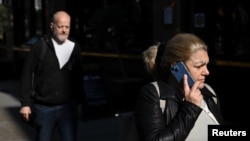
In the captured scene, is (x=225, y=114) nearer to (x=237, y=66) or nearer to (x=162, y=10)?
(x=237, y=66)

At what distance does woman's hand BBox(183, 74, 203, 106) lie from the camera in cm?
267

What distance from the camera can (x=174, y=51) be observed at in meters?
2.82

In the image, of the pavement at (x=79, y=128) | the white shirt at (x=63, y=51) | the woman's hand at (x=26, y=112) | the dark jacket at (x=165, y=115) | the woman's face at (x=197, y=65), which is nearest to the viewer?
the dark jacket at (x=165, y=115)

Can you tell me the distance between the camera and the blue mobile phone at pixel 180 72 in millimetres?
2711

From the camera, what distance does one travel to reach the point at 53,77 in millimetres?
5113

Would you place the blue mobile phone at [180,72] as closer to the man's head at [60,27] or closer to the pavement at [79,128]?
the man's head at [60,27]

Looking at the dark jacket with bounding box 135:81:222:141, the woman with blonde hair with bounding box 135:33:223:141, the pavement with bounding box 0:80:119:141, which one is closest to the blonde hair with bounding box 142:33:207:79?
the woman with blonde hair with bounding box 135:33:223:141

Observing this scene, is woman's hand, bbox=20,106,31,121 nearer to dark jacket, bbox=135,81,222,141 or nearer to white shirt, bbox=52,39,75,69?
white shirt, bbox=52,39,75,69

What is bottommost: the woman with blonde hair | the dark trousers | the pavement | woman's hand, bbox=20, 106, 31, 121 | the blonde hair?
the pavement

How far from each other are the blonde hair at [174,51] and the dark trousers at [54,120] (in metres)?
2.26

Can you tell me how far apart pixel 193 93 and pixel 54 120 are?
2652 mm

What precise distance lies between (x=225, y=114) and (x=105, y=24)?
3241 mm

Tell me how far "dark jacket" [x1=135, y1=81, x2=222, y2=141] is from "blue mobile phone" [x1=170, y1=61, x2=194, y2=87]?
3.0 inches

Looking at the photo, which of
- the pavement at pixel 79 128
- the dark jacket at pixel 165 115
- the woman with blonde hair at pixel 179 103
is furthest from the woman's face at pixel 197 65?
the pavement at pixel 79 128
